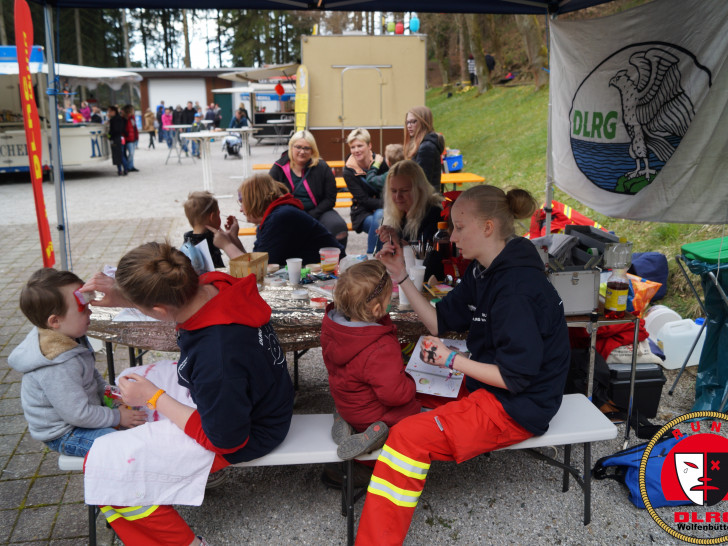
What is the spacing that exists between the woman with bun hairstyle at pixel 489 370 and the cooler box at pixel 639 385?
1.16 meters

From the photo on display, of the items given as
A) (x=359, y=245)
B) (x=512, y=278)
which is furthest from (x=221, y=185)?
(x=512, y=278)

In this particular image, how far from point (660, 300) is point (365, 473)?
3.80 metres

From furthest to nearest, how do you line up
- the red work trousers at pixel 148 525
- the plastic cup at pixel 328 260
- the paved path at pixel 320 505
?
the plastic cup at pixel 328 260 < the paved path at pixel 320 505 < the red work trousers at pixel 148 525

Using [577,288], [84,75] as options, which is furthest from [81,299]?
[84,75]

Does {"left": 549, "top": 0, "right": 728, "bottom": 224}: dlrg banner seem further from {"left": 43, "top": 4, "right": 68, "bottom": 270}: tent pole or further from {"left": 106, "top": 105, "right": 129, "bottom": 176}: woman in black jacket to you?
{"left": 106, "top": 105, "right": 129, "bottom": 176}: woman in black jacket

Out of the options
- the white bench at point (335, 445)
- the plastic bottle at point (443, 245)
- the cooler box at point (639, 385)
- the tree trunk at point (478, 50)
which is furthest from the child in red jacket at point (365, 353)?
the tree trunk at point (478, 50)

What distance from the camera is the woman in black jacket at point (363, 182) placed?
639 cm

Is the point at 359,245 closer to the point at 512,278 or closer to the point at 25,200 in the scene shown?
the point at 512,278

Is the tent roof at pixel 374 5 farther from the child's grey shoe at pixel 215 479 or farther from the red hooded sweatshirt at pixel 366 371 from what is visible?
the child's grey shoe at pixel 215 479

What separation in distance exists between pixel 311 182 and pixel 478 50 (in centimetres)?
1682

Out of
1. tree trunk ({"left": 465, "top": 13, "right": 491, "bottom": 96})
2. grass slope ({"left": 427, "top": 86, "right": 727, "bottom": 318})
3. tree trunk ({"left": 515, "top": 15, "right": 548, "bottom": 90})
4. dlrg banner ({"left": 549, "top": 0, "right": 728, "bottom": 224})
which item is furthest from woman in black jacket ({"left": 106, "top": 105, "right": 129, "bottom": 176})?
dlrg banner ({"left": 549, "top": 0, "right": 728, "bottom": 224})

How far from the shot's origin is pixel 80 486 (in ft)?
9.81

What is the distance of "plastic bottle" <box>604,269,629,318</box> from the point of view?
3.09 m

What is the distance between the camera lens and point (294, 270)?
11.4 ft
